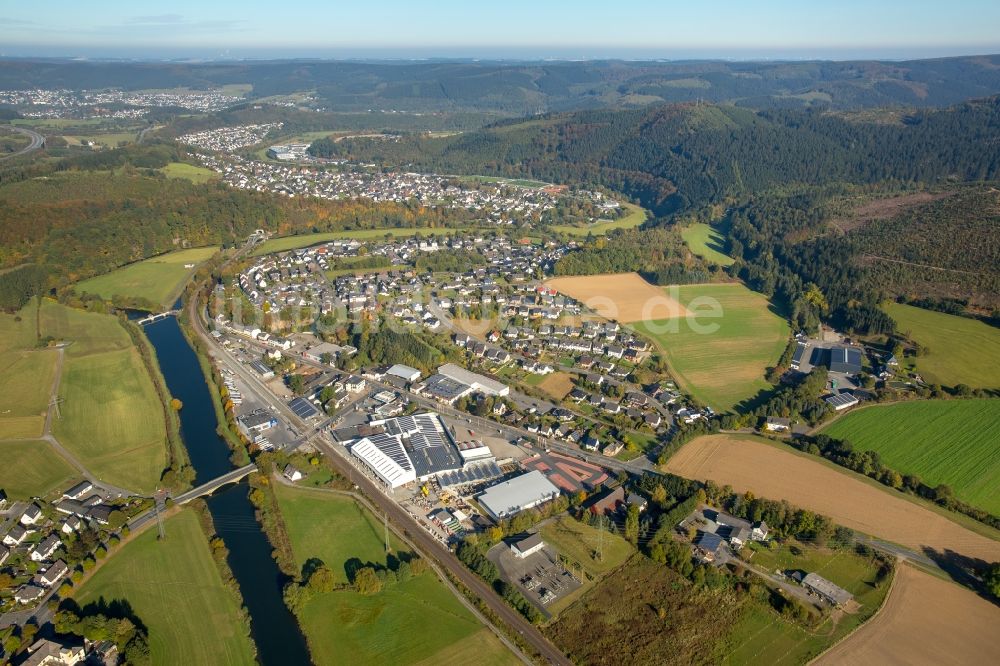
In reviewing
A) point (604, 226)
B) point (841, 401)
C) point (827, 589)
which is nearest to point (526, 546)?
point (827, 589)

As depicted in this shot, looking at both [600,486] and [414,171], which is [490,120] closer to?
[414,171]

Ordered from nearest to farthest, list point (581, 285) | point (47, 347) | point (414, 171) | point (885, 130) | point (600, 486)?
point (600, 486)
point (47, 347)
point (581, 285)
point (885, 130)
point (414, 171)

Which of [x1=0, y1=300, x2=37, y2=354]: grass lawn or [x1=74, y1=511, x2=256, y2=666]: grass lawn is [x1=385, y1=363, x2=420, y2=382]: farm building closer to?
[x1=74, y1=511, x2=256, y2=666]: grass lawn

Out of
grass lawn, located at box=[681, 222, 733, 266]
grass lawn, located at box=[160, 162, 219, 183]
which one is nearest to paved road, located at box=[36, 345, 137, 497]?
grass lawn, located at box=[160, 162, 219, 183]

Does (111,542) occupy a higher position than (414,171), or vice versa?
(414,171)

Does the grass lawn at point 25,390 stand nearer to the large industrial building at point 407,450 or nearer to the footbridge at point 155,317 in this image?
the footbridge at point 155,317

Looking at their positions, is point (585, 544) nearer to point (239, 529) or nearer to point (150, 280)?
point (239, 529)

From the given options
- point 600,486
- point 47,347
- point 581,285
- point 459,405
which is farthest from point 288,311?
point 600,486
